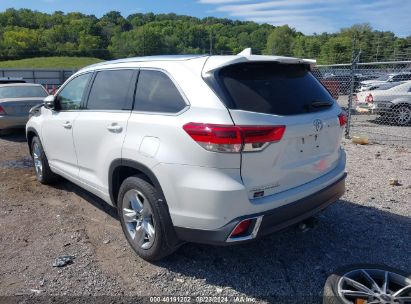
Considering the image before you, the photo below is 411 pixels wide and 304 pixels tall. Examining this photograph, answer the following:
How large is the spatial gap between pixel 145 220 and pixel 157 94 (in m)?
1.13

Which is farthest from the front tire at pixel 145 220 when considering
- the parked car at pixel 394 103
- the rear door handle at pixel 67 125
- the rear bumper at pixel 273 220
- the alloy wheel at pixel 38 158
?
the parked car at pixel 394 103

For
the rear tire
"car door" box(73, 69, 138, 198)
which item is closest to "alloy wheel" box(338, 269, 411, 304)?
"car door" box(73, 69, 138, 198)

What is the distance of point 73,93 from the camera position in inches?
186

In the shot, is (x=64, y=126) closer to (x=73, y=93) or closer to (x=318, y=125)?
(x=73, y=93)

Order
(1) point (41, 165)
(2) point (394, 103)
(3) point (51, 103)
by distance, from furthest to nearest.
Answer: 1. (2) point (394, 103)
2. (1) point (41, 165)
3. (3) point (51, 103)

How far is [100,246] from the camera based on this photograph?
3906 mm

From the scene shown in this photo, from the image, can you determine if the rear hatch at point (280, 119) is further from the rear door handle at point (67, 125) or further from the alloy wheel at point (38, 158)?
the alloy wheel at point (38, 158)

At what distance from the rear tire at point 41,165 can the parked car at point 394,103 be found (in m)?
10.2

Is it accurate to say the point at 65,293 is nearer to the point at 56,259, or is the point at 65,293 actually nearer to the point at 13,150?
the point at 56,259

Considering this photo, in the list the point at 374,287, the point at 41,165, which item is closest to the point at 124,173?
the point at 374,287

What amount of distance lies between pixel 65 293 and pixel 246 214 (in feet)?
5.34

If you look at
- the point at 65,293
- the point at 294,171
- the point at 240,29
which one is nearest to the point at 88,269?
the point at 65,293

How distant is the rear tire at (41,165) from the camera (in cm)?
558

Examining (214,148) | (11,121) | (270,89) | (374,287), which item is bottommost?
(374,287)
